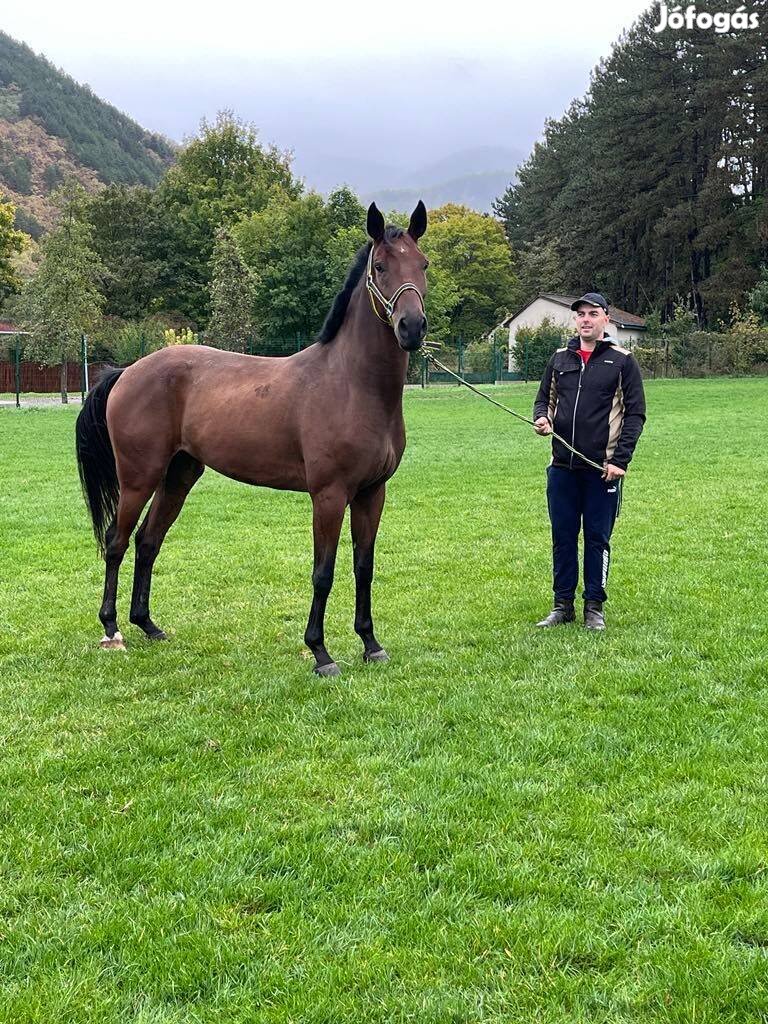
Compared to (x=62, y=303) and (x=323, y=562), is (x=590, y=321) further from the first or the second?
(x=62, y=303)

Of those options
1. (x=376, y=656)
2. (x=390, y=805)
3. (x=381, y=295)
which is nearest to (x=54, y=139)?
A: (x=381, y=295)

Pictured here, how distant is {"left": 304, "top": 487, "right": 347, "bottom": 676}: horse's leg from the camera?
5191mm

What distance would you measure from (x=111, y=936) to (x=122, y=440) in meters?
3.89

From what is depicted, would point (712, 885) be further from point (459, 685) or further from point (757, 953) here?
point (459, 685)

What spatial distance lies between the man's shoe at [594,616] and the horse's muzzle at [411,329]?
2605 millimetres

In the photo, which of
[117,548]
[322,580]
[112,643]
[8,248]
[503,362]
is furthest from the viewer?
[8,248]

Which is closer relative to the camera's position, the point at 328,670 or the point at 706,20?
the point at 328,670

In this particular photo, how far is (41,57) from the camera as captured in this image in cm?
16462

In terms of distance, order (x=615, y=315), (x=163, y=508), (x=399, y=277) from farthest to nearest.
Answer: (x=615, y=315) → (x=163, y=508) → (x=399, y=277)

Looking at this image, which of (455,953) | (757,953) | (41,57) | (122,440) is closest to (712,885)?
(757,953)

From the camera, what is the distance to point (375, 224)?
488 cm

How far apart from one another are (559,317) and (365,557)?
57673 mm

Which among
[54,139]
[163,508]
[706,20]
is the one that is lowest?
[163,508]

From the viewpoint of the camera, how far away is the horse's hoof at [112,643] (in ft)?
18.5
